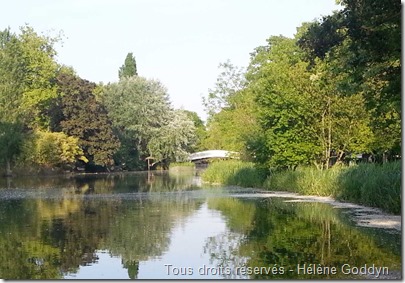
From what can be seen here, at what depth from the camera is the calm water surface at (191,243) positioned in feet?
39.2

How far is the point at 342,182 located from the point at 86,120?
2012 inches

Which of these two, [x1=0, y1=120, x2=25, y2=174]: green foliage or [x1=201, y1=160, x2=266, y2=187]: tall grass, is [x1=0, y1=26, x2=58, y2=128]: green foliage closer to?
[x1=0, y1=120, x2=25, y2=174]: green foliage

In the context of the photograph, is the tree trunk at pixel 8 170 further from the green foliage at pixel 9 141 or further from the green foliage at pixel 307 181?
the green foliage at pixel 307 181

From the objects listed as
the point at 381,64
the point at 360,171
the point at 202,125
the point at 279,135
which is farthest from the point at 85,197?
the point at 202,125

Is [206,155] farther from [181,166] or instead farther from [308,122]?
[308,122]

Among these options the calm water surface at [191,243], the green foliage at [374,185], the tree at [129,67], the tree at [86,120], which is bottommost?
the calm water surface at [191,243]

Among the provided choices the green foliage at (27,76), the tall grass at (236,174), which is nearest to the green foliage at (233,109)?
the tall grass at (236,174)

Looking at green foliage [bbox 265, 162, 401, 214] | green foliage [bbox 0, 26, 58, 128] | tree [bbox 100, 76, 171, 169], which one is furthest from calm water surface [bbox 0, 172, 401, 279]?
tree [bbox 100, 76, 171, 169]

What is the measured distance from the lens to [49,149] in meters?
67.7

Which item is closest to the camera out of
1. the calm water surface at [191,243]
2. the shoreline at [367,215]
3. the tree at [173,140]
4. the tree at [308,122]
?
the calm water surface at [191,243]

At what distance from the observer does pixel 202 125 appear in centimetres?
13925

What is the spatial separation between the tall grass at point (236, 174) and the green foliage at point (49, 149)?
2325 centimetres

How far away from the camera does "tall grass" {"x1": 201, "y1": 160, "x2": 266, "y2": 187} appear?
38.9 m

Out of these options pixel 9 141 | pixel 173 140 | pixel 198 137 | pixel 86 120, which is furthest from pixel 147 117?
pixel 9 141
